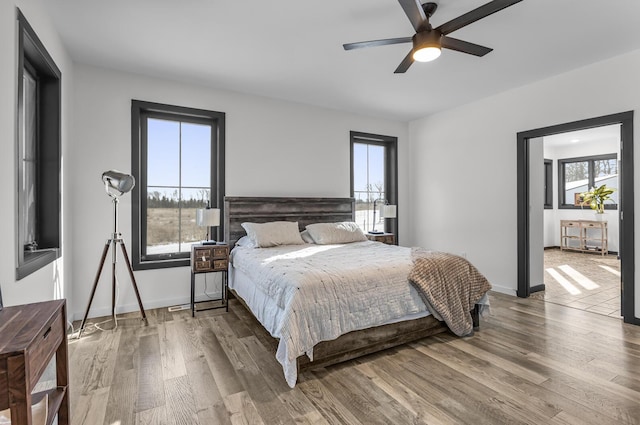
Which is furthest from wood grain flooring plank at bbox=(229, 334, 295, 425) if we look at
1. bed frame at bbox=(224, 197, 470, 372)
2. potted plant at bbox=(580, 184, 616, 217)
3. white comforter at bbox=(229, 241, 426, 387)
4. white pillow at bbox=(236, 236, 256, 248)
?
potted plant at bbox=(580, 184, 616, 217)

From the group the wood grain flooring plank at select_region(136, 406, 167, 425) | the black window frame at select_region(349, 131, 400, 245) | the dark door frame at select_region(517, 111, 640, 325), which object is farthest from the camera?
the black window frame at select_region(349, 131, 400, 245)

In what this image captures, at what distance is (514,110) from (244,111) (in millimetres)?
3557

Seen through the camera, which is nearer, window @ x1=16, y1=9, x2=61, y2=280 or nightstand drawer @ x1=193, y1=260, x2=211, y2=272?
window @ x1=16, y1=9, x2=61, y2=280

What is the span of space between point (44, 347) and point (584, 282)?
243 inches

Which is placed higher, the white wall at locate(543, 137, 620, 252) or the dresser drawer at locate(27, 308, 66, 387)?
the white wall at locate(543, 137, 620, 252)

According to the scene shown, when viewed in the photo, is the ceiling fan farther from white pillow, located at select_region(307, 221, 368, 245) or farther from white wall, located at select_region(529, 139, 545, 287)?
white wall, located at select_region(529, 139, 545, 287)

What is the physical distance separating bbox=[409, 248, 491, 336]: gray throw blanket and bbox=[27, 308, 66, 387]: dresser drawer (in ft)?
7.47

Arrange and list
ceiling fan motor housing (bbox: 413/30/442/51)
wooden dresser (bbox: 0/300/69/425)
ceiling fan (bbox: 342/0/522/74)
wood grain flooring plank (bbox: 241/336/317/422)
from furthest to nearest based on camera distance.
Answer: ceiling fan motor housing (bbox: 413/30/442/51) < ceiling fan (bbox: 342/0/522/74) < wood grain flooring plank (bbox: 241/336/317/422) < wooden dresser (bbox: 0/300/69/425)

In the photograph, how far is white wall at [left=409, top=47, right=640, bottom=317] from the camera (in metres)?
3.48

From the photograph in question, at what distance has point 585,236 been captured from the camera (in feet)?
25.1

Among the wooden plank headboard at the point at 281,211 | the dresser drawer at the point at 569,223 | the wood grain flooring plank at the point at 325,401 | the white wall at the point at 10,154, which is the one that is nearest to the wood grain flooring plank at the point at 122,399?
the white wall at the point at 10,154

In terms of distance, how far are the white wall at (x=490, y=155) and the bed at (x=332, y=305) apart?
185cm

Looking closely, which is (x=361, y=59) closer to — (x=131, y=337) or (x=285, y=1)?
(x=285, y=1)

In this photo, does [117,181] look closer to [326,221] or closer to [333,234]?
[333,234]
